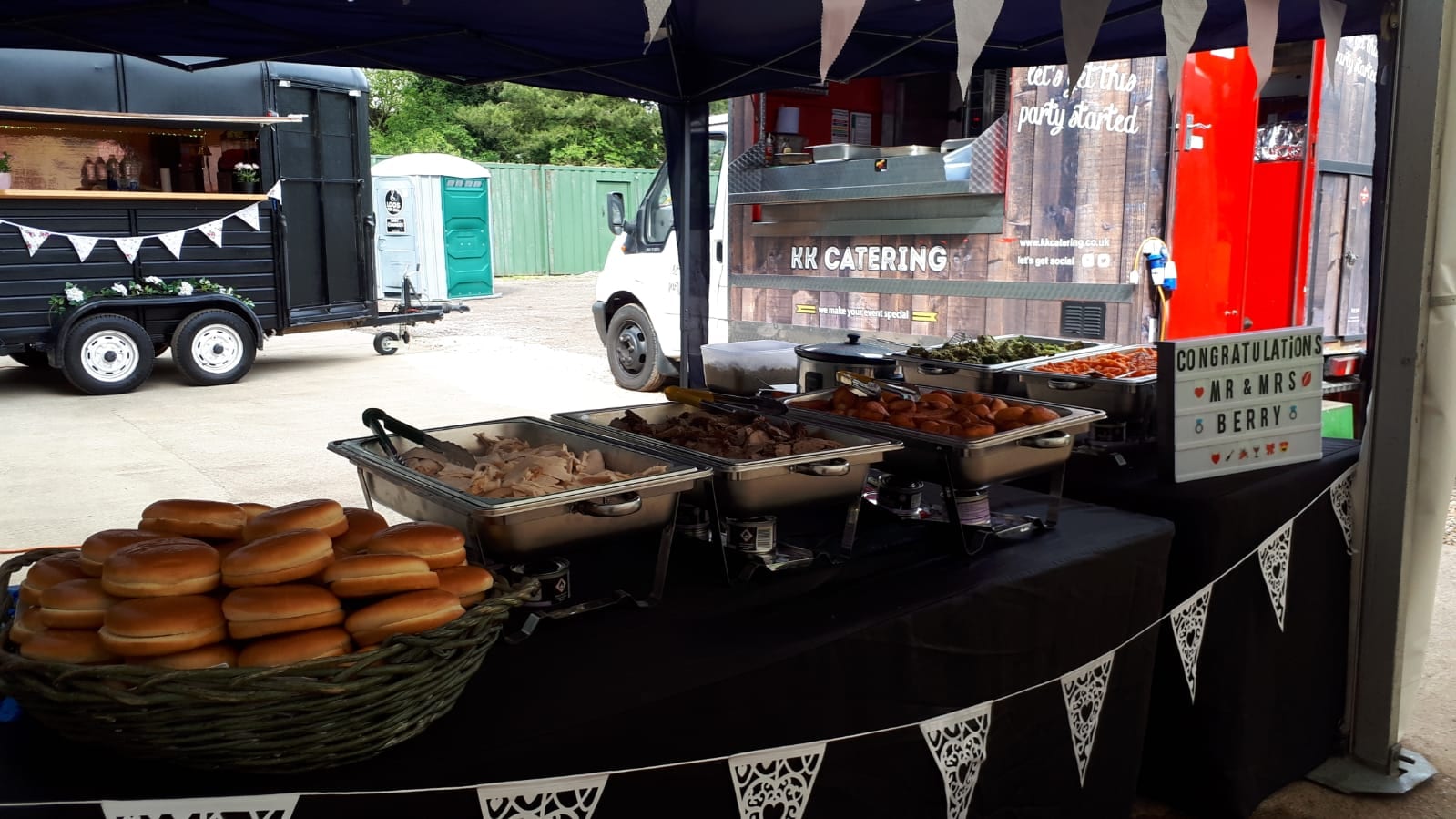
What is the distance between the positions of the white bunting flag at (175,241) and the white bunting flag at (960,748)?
9446mm

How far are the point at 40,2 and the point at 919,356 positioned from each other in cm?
272

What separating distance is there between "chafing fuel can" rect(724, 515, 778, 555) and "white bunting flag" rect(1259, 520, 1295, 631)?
137cm

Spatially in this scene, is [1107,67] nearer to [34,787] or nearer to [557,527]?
[557,527]

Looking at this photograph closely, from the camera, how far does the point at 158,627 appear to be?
1.15 meters

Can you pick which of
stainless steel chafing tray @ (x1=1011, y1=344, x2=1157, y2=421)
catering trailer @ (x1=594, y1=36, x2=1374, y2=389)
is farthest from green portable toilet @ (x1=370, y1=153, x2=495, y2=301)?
stainless steel chafing tray @ (x1=1011, y1=344, x2=1157, y2=421)

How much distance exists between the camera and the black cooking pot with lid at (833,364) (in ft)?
10.6

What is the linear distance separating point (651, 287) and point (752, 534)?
6933 mm

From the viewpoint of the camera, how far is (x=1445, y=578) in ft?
15.0

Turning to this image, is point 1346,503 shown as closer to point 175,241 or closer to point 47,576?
point 47,576

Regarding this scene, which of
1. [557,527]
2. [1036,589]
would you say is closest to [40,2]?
[557,527]

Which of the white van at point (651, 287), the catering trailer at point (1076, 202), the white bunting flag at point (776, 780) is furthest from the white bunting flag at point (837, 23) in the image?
the white van at point (651, 287)

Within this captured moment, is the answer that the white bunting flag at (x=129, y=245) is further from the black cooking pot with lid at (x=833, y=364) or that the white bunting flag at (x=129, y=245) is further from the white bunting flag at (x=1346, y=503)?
the white bunting flag at (x=1346, y=503)

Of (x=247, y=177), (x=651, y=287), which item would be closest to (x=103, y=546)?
(x=651, y=287)

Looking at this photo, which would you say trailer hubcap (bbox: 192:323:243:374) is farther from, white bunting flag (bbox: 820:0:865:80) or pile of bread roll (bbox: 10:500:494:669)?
white bunting flag (bbox: 820:0:865:80)
